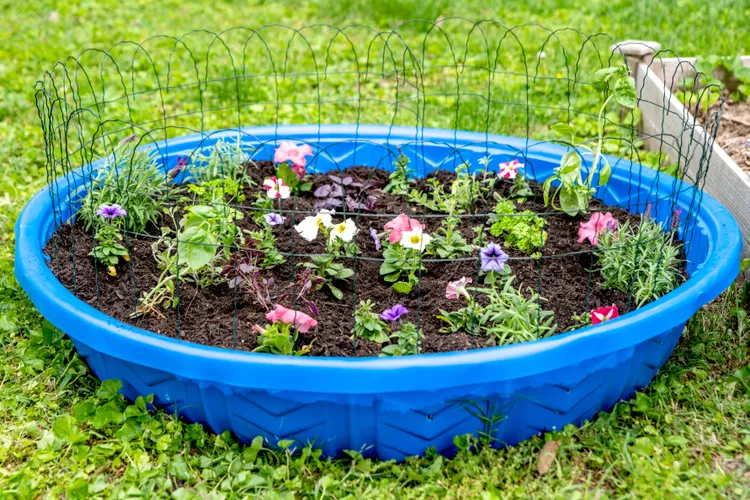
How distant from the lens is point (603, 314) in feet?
8.37

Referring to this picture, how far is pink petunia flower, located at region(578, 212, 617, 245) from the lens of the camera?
288 centimetres

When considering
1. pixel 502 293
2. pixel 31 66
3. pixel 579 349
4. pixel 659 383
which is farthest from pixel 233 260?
pixel 31 66

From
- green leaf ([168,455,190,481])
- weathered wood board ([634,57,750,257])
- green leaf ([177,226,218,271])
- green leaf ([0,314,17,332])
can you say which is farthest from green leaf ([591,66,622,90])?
green leaf ([0,314,17,332])

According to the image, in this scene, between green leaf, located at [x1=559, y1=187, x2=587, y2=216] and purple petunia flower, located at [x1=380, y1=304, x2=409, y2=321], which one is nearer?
purple petunia flower, located at [x1=380, y1=304, x2=409, y2=321]

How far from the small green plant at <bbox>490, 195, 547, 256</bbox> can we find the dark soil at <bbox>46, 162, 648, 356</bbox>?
44mm

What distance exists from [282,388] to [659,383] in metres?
1.28

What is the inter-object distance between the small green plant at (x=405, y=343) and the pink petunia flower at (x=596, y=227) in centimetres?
81

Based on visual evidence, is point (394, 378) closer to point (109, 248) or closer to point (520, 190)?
point (109, 248)

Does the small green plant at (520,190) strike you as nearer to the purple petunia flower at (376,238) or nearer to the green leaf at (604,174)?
the green leaf at (604,174)

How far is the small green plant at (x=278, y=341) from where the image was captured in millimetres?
2359

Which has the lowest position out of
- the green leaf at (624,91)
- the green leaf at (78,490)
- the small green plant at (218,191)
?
the green leaf at (78,490)

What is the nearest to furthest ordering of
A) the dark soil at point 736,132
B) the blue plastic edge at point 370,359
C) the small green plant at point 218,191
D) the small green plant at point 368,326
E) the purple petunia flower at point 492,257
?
the blue plastic edge at point 370,359, the small green plant at point 368,326, the purple petunia flower at point 492,257, the small green plant at point 218,191, the dark soil at point 736,132

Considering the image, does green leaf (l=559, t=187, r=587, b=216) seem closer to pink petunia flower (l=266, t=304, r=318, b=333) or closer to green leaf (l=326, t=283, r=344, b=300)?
green leaf (l=326, t=283, r=344, b=300)

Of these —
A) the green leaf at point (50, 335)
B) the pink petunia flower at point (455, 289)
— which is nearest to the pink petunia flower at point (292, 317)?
the pink petunia flower at point (455, 289)
